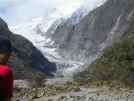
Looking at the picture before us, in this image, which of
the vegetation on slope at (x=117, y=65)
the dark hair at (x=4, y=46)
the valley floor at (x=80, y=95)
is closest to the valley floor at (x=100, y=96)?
the valley floor at (x=80, y=95)

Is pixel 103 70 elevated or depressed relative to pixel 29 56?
depressed

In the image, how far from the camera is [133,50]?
39.3 m

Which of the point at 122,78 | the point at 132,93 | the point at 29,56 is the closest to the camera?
the point at 132,93

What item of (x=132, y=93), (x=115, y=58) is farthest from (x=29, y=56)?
(x=132, y=93)

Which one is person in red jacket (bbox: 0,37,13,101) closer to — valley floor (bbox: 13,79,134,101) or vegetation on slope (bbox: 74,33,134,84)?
valley floor (bbox: 13,79,134,101)

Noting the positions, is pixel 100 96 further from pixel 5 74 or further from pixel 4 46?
pixel 5 74

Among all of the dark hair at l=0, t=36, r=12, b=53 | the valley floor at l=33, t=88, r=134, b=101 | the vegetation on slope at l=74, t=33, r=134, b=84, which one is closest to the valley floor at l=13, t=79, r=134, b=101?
the valley floor at l=33, t=88, r=134, b=101

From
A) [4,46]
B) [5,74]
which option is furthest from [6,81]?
[4,46]

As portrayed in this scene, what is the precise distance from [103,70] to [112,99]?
713 inches

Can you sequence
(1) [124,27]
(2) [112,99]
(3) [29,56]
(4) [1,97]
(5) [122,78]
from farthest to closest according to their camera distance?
(3) [29,56] → (1) [124,27] → (5) [122,78] → (2) [112,99] → (4) [1,97]

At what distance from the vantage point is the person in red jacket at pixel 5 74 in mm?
3828

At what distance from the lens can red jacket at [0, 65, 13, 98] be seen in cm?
382

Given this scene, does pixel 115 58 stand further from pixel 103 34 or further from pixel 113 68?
pixel 103 34

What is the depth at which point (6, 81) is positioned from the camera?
387 cm
